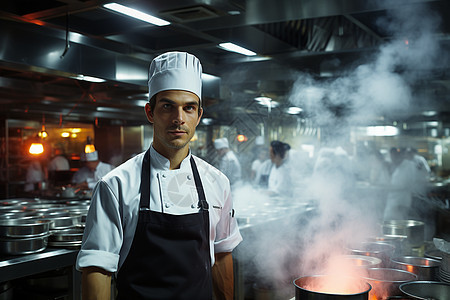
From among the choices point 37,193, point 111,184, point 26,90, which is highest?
point 26,90

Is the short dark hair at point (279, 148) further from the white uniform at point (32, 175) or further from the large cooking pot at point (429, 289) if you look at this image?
the white uniform at point (32, 175)

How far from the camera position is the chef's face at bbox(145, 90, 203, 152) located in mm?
1484

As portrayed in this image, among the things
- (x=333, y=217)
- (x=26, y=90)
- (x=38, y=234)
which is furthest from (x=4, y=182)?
(x=333, y=217)

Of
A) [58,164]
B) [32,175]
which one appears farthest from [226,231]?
[58,164]

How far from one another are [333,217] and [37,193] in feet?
17.6

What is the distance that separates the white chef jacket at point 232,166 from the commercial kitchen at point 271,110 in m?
0.12

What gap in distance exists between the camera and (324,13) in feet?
8.91

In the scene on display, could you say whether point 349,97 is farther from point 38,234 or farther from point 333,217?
point 38,234

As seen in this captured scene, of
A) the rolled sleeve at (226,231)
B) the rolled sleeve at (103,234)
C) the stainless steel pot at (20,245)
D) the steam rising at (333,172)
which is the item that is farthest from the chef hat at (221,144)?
the rolled sleeve at (103,234)

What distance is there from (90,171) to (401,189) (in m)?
4.77

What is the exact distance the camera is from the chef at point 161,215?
1.40m

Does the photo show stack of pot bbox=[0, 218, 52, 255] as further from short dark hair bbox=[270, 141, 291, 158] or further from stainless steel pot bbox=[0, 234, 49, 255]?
short dark hair bbox=[270, 141, 291, 158]

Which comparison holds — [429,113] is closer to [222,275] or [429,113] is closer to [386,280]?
[386,280]

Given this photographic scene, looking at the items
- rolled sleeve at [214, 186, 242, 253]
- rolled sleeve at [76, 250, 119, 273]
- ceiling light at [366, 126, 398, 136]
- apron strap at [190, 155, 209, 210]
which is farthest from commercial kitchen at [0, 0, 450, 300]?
ceiling light at [366, 126, 398, 136]
